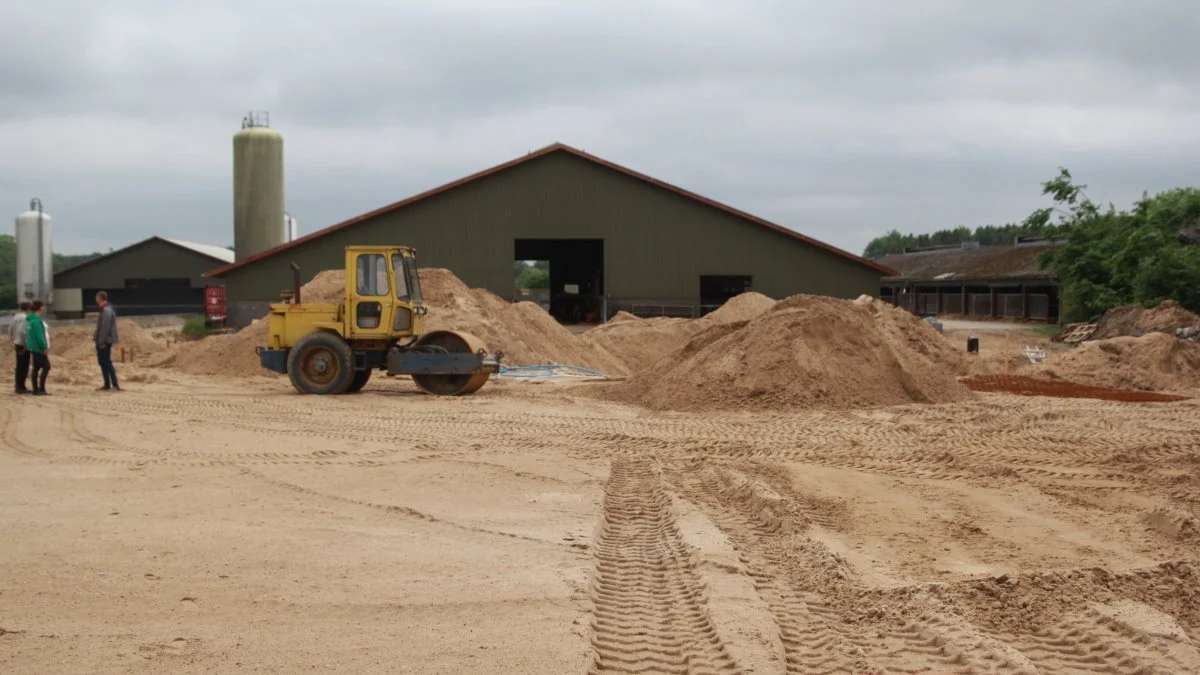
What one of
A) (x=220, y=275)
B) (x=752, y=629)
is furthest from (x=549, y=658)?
(x=220, y=275)

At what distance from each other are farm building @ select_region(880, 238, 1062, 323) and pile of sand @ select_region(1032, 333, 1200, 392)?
2601 cm

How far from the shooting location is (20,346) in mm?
18922

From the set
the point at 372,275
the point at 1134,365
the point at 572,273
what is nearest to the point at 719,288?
the point at 572,273

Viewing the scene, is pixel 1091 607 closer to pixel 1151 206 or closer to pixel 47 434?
pixel 47 434

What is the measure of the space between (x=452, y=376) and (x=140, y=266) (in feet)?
135

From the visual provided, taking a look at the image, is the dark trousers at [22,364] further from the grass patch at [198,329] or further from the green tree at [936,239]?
the green tree at [936,239]

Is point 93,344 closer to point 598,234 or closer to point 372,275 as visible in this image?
point 598,234

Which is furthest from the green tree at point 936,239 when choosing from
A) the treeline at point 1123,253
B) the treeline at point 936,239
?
the treeline at point 1123,253

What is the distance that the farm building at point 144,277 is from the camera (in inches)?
2165

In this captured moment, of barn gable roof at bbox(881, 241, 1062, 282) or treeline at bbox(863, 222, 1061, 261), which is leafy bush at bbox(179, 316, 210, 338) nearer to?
barn gable roof at bbox(881, 241, 1062, 282)

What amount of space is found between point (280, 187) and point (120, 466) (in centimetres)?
3739

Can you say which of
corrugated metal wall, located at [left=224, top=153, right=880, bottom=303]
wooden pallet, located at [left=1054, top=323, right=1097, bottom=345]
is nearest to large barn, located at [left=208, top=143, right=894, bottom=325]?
corrugated metal wall, located at [left=224, top=153, right=880, bottom=303]

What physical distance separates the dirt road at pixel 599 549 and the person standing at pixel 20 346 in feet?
12.9

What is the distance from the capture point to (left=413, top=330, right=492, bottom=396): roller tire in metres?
19.8
